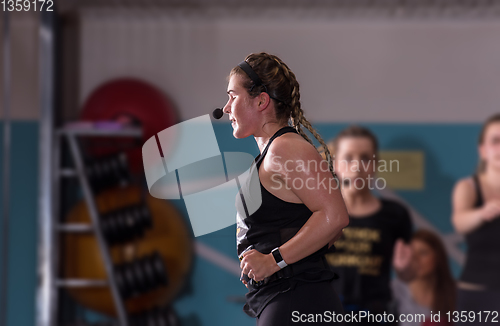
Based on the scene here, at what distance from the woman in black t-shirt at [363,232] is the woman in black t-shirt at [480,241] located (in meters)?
0.40

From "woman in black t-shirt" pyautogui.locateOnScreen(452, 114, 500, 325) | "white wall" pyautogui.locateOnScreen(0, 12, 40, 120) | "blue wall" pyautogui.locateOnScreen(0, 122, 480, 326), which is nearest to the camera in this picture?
"woman in black t-shirt" pyautogui.locateOnScreen(452, 114, 500, 325)

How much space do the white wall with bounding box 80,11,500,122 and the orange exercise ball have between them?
0.73 m

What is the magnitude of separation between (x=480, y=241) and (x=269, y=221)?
2125 millimetres

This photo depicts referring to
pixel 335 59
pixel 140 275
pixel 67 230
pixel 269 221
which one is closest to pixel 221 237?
pixel 140 275

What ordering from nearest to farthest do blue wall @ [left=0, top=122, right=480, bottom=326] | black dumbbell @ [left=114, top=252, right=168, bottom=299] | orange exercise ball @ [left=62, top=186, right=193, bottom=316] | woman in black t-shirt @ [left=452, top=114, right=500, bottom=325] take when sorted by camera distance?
woman in black t-shirt @ [left=452, top=114, right=500, bottom=325] < black dumbbell @ [left=114, top=252, right=168, bottom=299] < orange exercise ball @ [left=62, top=186, right=193, bottom=316] < blue wall @ [left=0, top=122, right=480, bottom=326]

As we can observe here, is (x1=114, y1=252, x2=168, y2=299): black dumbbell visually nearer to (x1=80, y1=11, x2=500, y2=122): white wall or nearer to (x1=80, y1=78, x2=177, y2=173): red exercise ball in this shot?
(x1=80, y1=78, x2=177, y2=173): red exercise ball

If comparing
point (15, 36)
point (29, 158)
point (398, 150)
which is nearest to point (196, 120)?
point (398, 150)

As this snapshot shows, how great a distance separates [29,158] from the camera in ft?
11.3

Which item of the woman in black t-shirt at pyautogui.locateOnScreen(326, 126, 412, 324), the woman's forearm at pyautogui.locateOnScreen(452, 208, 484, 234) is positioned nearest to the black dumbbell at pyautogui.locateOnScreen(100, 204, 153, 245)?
the woman in black t-shirt at pyautogui.locateOnScreen(326, 126, 412, 324)

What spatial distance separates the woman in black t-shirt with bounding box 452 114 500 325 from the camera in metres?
2.72

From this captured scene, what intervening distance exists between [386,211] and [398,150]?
806 mm

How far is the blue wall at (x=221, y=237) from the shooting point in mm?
3289

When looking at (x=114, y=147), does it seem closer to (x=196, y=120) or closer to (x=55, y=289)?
(x=55, y=289)

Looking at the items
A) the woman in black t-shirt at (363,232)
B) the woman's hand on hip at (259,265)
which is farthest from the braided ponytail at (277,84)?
the woman in black t-shirt at (363,232)
